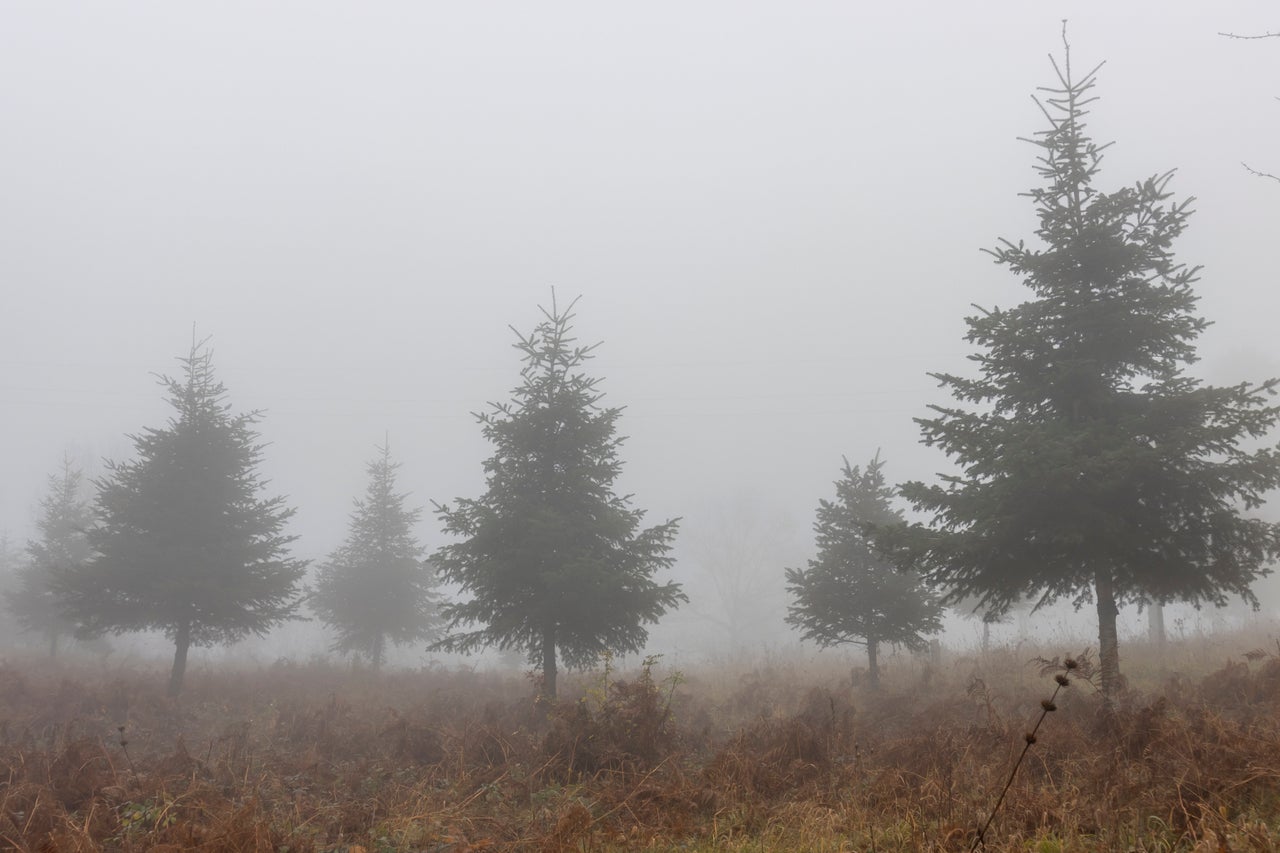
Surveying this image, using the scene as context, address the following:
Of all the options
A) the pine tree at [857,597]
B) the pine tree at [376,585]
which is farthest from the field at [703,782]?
the pine tree at [376,585]

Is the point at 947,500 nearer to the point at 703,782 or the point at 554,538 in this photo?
the point at 703,782

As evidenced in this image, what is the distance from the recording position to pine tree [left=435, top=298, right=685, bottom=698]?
48.6 feet

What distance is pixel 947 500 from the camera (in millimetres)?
10438

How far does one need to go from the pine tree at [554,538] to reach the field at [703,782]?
2.43m

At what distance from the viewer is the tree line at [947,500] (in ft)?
31.3

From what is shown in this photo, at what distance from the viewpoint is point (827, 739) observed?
9.06m

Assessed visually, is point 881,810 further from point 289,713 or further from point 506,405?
point 289,713

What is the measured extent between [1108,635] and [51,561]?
40.5 metres

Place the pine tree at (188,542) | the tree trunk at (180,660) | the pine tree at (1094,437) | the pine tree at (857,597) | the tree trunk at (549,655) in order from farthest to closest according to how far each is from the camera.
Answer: the tree trunk at (180,660)
the pine tree at (188,542)
the pine tree at (857,597)
the tree trunk at (549,655)
the pine tree at (1094,437)

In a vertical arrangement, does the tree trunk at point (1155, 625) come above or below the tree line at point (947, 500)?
below

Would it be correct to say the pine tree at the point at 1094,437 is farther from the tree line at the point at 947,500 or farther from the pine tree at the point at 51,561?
the pine tree at the point at 51,561

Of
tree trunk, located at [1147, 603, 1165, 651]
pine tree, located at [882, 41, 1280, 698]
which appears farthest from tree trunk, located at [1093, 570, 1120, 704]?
tree trunk, located at [1147, 603, 1165, 651]

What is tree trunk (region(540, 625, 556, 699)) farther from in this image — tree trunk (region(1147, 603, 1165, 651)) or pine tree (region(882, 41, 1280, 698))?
tree trunk (region(1147, 603, 1165, 651))

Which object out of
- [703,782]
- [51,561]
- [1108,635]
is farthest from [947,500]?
[51,561]
